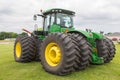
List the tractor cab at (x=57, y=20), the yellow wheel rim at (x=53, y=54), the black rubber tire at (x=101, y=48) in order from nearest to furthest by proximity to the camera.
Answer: the yellow wheel rim at (x=53, y=54) → the black rubber tire at (x=101, y=48) → the tractor cab at (x=57, y=20)

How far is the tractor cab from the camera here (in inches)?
390

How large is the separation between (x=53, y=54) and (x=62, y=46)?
83cm

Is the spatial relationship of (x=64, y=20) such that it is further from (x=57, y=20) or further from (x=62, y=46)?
(x=62, y=46)

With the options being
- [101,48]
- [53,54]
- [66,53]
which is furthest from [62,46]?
[101,48]

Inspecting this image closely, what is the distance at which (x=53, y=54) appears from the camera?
8.30m

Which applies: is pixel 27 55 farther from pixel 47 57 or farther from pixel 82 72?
pixel 82 72

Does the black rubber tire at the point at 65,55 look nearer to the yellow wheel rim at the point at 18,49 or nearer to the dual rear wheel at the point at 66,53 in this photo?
the dual rear wheel at the point at 66,53

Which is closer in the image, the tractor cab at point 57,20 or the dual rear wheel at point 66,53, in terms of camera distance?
the dual rear wheel at point 66,53

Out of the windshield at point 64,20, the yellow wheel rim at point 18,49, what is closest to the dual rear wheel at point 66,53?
the windshield at point 64,20

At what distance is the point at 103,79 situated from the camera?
7.23 metres

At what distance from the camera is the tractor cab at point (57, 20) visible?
9.91 meters

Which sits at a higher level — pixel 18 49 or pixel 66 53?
pixel 66 53

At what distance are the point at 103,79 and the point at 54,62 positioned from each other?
191 cm

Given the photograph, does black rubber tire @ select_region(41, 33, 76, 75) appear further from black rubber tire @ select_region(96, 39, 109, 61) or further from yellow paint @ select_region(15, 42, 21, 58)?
yellow paint @ select_region(15, 42, 21, 58)
